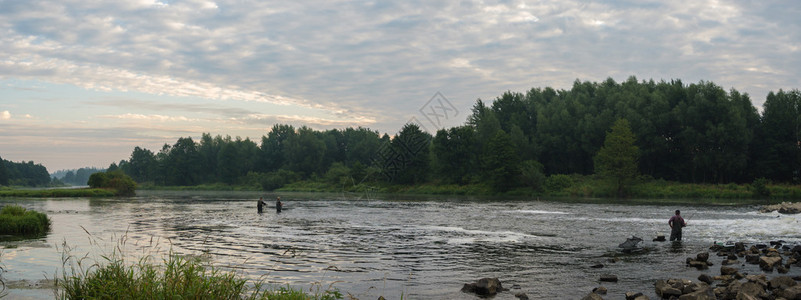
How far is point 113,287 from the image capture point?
1048 cm

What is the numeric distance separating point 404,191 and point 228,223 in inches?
3140

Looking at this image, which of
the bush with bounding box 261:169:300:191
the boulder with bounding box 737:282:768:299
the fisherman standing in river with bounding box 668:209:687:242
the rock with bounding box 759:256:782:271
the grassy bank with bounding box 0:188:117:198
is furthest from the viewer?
the bush with bounding box 261:169:300:191

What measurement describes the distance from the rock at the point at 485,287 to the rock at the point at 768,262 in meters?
10.2

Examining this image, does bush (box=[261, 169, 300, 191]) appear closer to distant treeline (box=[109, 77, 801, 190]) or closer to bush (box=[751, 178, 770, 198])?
distant treeline (box=[109, 77, 801, 190])

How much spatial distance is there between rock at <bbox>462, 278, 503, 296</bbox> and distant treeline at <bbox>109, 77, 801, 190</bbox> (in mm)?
83820

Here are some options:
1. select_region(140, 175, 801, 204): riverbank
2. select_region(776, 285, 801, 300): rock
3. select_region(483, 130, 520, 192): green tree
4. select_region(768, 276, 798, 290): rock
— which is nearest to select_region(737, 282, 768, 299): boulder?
select_region(776, 285, 801, 300): rock

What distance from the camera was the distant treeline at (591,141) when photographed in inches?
3460

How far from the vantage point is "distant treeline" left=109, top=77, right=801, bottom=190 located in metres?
87.9

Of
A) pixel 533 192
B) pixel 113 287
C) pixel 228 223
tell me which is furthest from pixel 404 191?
pixel 113 287

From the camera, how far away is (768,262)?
62.4ft

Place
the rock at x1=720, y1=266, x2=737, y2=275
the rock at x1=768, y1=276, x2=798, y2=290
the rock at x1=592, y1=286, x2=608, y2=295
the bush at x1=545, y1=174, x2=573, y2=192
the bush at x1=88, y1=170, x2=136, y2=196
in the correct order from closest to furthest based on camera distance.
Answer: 1. the rock at x1=768, y1=276, x2=798, y2=290
2. the rock at x1=592, y1=286, x2=608, y2=295
3. the rock at x1=720, y1=266, x2=737, y2=275
4. the bush at x1=545, y1=174, x2=573, y2=192
5. the bush at x1=88, y1=170, x2=136, y2=196

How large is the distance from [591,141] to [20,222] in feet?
311

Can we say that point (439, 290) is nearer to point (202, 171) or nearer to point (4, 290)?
point (4, 290)

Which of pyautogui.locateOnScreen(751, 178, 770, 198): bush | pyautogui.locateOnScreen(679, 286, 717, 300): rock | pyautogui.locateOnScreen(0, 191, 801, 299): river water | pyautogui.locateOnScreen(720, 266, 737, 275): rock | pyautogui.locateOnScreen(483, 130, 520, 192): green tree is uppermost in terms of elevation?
pyautogui.locateOnScreen(483, 130, 520, 192): green tree
